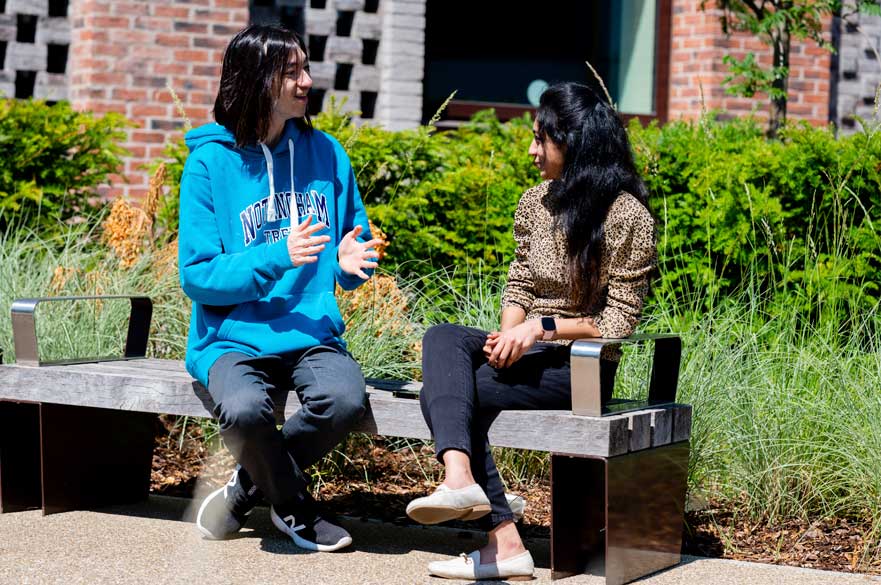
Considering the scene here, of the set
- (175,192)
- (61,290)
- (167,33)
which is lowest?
(61,290)

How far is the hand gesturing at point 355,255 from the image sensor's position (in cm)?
393

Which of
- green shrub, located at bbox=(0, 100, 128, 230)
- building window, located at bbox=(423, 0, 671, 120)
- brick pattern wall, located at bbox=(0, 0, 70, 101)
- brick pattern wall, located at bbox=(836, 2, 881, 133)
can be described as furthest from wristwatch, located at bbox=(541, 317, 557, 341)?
brick pattern wall, located at bbox=(836, 2, 881, 133)

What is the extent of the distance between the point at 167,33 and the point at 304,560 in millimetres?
5192

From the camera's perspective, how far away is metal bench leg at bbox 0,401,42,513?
446cm

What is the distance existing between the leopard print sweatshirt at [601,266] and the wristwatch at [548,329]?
0.25ft

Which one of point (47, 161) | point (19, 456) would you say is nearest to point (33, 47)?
point (47, 161)

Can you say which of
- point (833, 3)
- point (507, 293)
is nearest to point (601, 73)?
point (833, 3)

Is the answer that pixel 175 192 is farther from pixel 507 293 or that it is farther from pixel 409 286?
pixel 507 293

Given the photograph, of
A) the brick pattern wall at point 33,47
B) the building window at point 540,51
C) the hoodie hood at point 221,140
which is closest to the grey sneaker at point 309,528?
the hoodie hood at point 221,140

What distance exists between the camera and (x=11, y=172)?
266 inches

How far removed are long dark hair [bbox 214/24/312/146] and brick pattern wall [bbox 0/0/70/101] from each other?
462 cm

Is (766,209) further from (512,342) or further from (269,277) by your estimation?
(269,277)

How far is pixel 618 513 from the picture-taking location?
12.0 feet

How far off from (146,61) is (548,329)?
522cm
